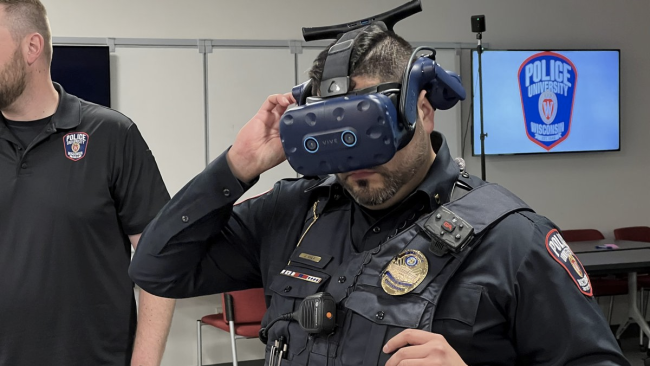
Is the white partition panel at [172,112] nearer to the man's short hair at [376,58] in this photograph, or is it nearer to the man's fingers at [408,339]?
the man's short hair at [376,58]

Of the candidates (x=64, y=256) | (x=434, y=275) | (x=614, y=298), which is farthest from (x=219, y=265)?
(x=614, y=298)

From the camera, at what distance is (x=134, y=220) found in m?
1.77

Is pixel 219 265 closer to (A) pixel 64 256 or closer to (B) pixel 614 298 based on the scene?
(A) pixel 64 256

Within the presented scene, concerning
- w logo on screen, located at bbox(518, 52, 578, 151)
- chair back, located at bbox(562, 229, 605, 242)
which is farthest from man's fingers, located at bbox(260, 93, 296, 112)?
chair back, located at bbox(562, 229, 605, 242)

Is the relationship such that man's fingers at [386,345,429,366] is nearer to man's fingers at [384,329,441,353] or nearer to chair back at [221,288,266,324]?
man's fingers at [384,329,441,353]

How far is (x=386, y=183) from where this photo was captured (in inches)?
50.0

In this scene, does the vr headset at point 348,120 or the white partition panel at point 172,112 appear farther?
the white partition panel at point 172,112

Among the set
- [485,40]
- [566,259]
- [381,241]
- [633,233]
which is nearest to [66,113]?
[381,241]

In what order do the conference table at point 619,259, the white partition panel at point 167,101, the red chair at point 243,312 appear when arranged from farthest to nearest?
the white partition panel at point 167,101, the red chair at point 243,312, the conference table at point 619,259

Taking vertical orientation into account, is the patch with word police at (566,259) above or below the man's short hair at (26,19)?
below

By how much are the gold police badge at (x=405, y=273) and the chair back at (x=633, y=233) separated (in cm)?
510

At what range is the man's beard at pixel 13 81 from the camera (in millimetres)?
1666

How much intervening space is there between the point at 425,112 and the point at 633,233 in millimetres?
5090

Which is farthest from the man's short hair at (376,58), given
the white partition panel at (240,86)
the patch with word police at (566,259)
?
the white partition panel at (240,86)
